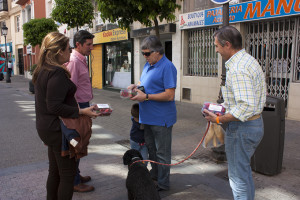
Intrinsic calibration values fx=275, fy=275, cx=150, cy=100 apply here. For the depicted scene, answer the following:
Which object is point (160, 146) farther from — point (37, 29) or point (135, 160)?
point (37, 29)

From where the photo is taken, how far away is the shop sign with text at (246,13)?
268 inches

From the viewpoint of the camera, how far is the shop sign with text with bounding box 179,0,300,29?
268 inches

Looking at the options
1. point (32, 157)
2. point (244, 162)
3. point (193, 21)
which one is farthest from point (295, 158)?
point (193, 21)

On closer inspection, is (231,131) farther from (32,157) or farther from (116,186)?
(32,157)

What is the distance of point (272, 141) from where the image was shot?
138 inches

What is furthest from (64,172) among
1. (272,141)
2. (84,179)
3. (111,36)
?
(111,36)

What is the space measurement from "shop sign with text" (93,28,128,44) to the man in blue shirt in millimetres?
10043

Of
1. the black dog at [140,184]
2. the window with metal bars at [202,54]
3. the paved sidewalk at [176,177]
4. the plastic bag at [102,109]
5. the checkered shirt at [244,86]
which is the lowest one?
the paved sidewalk at [176,177]

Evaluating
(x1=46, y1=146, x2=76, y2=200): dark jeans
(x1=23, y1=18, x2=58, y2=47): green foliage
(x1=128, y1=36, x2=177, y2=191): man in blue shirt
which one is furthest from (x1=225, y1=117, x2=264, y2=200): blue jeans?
(x1=23, y1=18, x2=58, y2=47): green foliage

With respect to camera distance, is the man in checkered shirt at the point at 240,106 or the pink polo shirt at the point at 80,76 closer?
the man in checkered shirt at the point at 240,106

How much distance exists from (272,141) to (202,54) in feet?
21.1

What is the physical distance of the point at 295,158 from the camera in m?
4.35

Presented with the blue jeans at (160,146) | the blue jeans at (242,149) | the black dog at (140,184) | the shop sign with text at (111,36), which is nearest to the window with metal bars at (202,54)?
the shop sign with text at (111,36)

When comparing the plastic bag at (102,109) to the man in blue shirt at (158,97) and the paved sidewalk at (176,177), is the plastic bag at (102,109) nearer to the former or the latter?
the man in blue shirt at (158,97)
